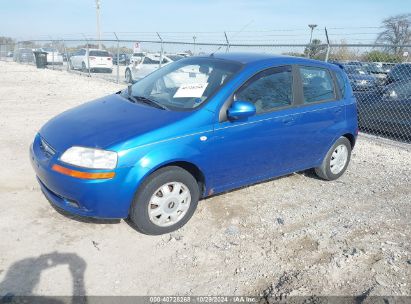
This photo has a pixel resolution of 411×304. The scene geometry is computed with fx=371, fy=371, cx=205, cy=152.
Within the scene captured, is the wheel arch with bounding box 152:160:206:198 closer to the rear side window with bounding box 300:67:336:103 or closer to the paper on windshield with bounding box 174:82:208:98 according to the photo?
the paper on windshield with bounding box 174:82:208:98

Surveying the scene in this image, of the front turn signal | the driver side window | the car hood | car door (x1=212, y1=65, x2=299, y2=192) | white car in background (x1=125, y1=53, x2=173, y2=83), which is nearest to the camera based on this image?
the front turn signal

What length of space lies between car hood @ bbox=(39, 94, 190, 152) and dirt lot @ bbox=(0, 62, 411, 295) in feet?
2.83

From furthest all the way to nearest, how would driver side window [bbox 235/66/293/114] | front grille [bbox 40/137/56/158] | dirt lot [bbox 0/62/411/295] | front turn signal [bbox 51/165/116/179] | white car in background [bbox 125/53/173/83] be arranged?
white car in background [bbox 125/53/173/83]
driver side window [bbox 235/66/293/114]
front grille [bbox 40/137/56/158]
front turn signal [bbox 51/165/116/179]
dirt lot [bbox 0/62/411/295]

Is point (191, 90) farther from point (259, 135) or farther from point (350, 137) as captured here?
point (350, 137)

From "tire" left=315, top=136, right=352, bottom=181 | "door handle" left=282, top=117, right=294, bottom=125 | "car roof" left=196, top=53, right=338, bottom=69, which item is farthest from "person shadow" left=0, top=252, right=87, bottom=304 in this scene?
"tire" left=315, top=136, right=352, bottom=181

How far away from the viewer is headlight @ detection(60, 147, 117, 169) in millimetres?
3078

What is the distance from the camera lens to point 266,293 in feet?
9.41

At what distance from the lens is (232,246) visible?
347cm

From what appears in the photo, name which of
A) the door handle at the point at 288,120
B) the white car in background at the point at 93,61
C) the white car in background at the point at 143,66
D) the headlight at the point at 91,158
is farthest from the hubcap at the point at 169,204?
the white car in background at the point at 93,61

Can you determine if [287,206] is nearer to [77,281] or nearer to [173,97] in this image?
[173,97]

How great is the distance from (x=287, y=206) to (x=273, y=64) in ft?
5.42

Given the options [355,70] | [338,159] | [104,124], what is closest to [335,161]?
[338,159]

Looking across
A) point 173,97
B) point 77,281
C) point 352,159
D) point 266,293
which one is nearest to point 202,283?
point 266,293

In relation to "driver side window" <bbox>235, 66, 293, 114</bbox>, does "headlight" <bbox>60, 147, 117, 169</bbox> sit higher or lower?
lower
